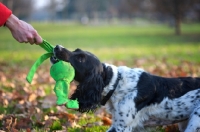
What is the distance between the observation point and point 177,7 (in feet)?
95.5

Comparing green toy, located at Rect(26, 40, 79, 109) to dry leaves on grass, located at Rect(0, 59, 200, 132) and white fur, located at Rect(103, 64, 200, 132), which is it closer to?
white fur, located at Rect(103, 64, 200, 132)

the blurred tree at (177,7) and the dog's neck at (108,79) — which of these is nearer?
the dog's neck at (108,79)

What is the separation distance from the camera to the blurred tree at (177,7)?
29109 millimetres

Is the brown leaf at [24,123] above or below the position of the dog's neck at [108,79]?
below

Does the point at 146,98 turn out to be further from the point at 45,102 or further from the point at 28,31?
the point at 45,102

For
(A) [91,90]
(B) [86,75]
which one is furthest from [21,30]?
(A) [91,90]

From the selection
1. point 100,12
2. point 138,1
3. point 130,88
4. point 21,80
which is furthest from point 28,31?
point 100,12

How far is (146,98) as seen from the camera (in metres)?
3.81

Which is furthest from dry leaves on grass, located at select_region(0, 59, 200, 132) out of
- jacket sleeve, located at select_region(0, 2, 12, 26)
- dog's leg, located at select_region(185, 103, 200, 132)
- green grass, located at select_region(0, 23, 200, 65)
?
green grass, located at select_region(0, 23, 200, 65)

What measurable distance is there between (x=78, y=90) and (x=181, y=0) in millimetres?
27586

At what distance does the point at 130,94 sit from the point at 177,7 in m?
27.1

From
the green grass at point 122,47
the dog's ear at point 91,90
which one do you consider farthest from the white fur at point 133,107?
the green grass at point 122,47

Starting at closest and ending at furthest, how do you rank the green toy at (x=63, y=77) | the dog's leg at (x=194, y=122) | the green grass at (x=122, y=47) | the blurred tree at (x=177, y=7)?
1. the green toy at (x=63, y=77)
2. the dog's leg at (x=194, y=122)
3. the green grass at (x=122, y=47)
4. the blurred tree at (x=177, y=7)

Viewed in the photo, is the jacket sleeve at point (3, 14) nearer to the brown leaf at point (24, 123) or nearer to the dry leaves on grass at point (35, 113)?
the dry leaves on grass at point (35, 113)
